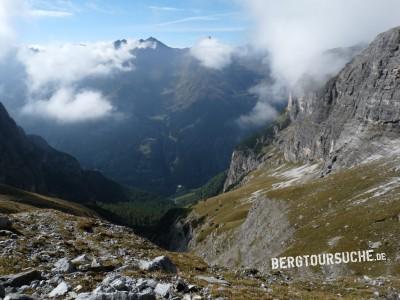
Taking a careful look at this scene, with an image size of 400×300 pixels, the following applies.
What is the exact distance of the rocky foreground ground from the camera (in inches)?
914

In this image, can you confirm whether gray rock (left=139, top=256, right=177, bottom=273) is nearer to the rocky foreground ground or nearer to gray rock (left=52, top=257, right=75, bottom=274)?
the rocky foreground ground

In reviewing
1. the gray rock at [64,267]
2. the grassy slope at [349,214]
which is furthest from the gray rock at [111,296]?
the grassy slope at [349,214]

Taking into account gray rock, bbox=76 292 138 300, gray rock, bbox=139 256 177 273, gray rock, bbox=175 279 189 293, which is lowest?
gray rock, bbox=76 292 138 300

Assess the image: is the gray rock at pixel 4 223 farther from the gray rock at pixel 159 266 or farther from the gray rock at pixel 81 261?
the gray rock at pixel 159 266

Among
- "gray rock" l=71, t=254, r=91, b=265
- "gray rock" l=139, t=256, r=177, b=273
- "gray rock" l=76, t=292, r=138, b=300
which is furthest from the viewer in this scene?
"gray rock" l=71, t=254, r=91, b=265

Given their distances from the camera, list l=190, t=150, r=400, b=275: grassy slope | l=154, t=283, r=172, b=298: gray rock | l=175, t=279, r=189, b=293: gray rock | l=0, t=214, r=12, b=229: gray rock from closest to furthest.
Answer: l=154, t=283, r=172, b=298: gray rock, l=175, t=279, r=189, b=293: gray rock, l=0, t=214, r=12, b=229: gray rock, l=190, t=150, r=400, b=275: grassy slope

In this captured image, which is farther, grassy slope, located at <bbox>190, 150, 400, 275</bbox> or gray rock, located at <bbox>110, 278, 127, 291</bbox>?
grassy slope, located at <bbox>190, 150, 400, 275</bbox>

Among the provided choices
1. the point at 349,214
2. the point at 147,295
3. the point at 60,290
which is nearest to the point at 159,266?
the point at 60,290

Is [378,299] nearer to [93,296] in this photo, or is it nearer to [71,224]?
[93,296]

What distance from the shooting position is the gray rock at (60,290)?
22.8 meters

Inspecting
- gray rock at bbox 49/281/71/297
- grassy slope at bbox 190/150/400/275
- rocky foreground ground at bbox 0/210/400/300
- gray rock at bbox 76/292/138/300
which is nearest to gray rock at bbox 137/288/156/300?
rocky foreground ground at bbox 0/210/400/300

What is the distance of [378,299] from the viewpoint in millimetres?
31438

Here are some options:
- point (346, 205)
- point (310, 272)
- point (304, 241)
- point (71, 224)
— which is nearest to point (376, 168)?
point (346, 205)

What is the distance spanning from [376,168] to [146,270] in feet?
421
